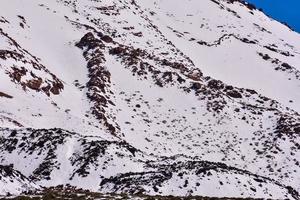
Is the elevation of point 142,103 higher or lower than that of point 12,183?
higher

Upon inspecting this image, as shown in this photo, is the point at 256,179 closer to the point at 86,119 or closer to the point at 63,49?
the point at 86,119

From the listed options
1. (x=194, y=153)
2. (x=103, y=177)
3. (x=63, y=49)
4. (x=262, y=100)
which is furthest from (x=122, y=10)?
(x=103, y=177)

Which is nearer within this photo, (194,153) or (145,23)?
(194,153)

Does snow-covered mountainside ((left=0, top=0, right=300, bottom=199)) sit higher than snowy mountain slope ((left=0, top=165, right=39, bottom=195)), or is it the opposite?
snow-covered mountainside ((left=0, top=0, right=300, bottom=199))

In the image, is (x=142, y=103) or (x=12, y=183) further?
(x=142, y=103)

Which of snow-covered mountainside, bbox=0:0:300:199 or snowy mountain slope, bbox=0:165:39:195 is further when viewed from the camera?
snow-covered mountainside, bbox=0:0:300:199

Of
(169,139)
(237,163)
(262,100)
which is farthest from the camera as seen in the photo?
(262,100)

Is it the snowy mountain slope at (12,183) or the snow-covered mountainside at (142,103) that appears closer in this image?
the snowy mountain slope at (12,183)

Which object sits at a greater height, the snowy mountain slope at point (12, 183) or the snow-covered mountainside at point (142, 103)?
the snow-covered mountainside at point (142, 103)
